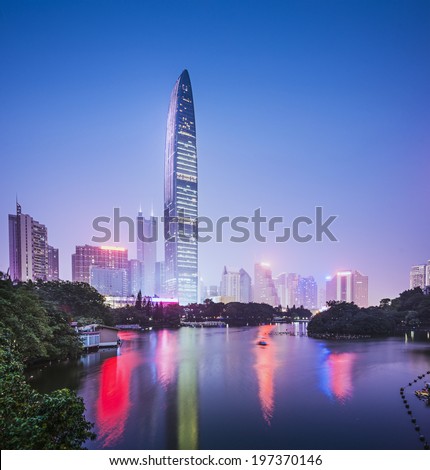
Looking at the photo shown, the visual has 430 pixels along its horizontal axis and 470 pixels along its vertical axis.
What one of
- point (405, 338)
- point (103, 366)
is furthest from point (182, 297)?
point (103, 366)

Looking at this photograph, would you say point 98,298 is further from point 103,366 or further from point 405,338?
point 405,338

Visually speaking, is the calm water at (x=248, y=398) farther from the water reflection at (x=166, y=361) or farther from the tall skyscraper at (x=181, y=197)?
the tall skyscraper at (x=181, y=197)

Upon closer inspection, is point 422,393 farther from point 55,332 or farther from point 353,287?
point 353,287

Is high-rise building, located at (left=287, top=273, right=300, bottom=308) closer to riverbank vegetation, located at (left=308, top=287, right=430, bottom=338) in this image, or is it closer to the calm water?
riverbank vegetation, located at (left=308, top=287, right=430, bottom=338)

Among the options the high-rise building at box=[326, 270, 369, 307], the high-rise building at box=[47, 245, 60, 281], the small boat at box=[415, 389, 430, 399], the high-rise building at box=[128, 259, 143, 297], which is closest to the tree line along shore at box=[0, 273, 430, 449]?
the small boat at box=[415, 389, 430, 399]

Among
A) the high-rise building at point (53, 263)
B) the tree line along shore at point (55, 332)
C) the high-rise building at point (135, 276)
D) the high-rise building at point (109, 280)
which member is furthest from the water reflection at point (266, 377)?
the high-rise building at point (135, 276)
